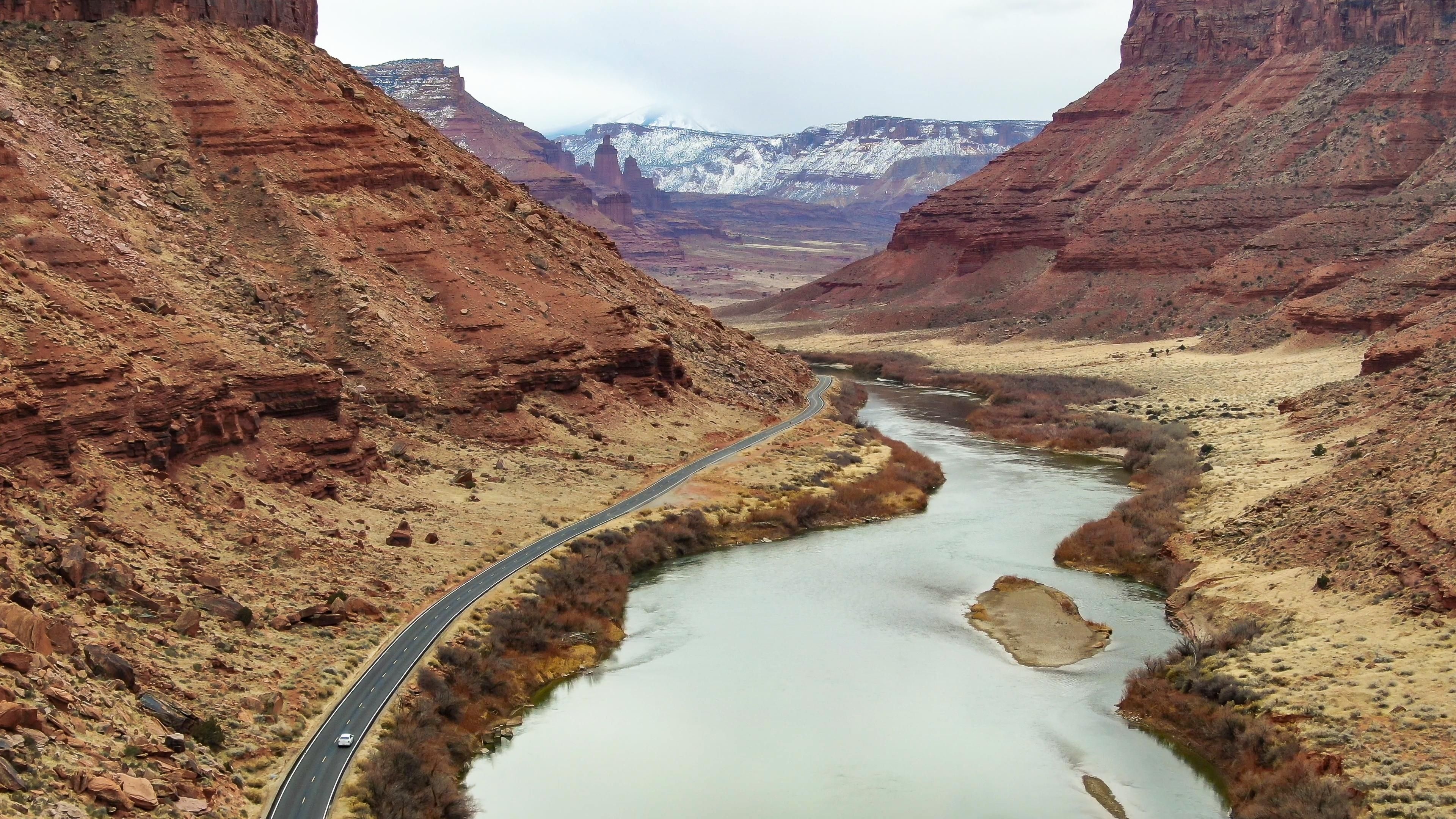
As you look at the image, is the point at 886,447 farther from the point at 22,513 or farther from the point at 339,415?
the point at 22,513

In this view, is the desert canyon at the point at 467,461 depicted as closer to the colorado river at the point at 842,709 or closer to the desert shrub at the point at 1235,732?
the desert shrub at the point at 1235,732

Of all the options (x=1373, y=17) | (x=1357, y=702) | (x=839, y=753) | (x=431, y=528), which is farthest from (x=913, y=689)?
(x=1373, y=17)

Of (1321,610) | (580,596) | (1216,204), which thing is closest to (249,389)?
(580,596)

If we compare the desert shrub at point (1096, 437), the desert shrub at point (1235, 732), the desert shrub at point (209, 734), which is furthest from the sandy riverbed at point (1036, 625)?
the desert shrub at point (209, 734)

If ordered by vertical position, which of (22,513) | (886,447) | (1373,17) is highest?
(1373,17)

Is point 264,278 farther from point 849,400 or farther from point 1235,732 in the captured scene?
point 849,400

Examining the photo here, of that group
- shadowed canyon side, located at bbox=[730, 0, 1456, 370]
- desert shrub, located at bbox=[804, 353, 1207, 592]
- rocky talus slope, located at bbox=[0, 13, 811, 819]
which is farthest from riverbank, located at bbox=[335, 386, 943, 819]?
shadowed canyon side, located at bbox=[730, 0, 1456, 370]
